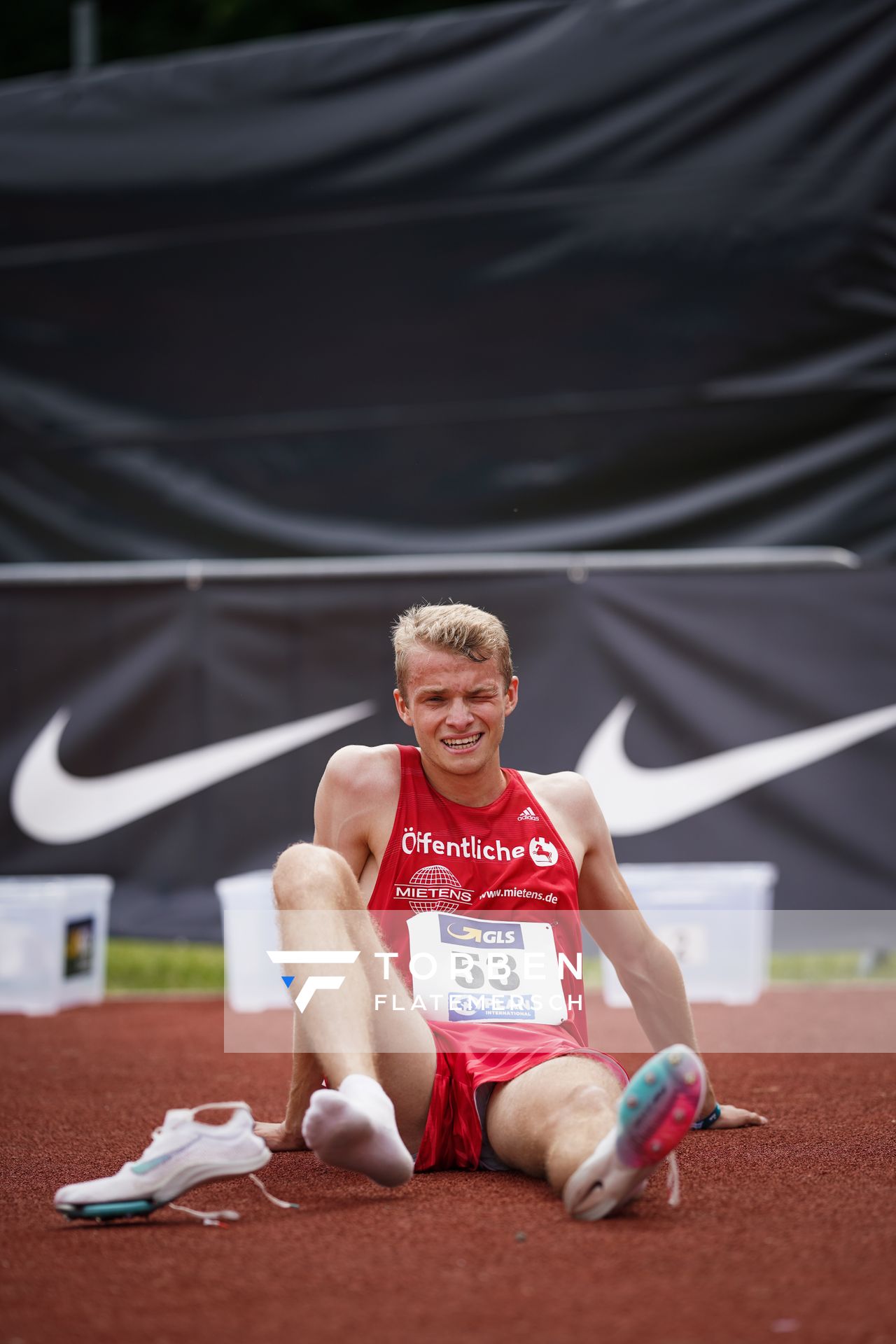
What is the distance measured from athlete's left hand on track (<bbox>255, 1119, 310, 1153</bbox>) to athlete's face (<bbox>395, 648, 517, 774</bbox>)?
0.69 meters

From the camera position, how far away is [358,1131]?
5.94 feet

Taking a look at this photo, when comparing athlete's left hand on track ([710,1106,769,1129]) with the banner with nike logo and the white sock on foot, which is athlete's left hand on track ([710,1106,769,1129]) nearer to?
the white sock on foot

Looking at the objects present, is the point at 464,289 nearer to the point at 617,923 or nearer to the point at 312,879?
the point at 617,923

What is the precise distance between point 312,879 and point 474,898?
0.38m

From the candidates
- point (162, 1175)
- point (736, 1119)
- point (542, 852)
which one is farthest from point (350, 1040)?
point (736, 1119)

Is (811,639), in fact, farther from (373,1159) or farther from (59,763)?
(373,1159)

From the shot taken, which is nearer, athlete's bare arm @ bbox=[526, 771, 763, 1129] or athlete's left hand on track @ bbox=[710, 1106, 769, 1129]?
athlete's bare arm @ bbox=[526, 771, 763, 1129]

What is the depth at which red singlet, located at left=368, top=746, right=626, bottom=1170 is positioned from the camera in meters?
2.24

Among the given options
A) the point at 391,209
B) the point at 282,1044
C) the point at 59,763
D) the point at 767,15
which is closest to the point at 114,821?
the point at 59,763

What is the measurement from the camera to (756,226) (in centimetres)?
520

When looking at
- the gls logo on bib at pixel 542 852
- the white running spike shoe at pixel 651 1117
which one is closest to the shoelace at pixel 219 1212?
the white running spike shoe at pixel 651 1117

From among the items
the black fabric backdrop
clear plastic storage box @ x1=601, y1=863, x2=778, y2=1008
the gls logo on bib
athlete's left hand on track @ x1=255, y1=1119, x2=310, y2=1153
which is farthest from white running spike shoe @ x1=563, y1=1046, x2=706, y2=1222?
the black fabric backdrop

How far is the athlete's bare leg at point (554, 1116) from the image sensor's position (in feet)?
6.49

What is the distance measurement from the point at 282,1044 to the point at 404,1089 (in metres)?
1.91
